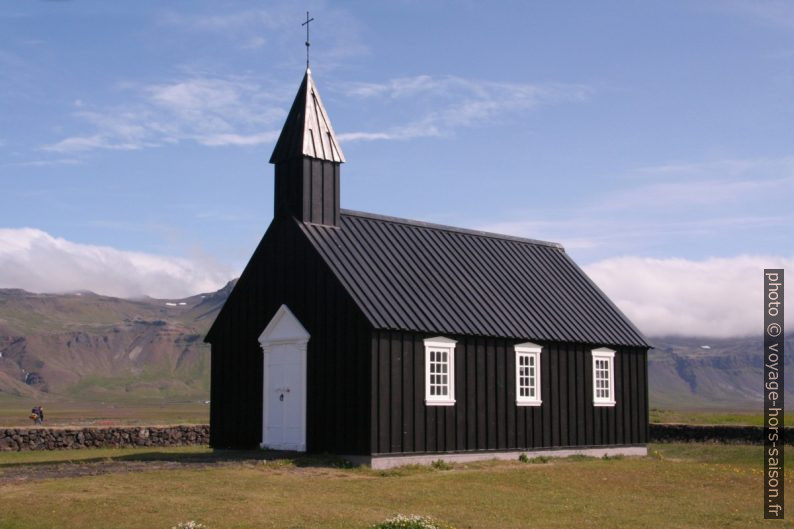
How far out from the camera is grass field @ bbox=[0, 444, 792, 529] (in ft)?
59.6

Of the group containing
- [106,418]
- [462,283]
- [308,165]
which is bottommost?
[106,418]

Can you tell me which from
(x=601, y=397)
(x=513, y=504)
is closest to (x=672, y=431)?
(x=601, y=397)

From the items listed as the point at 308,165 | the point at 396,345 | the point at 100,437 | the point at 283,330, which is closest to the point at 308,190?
the point at 308,165

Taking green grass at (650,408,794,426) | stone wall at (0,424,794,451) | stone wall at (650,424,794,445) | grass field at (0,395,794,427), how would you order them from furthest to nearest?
grass field at (0,395,794,427)
green grass at (650,408,794,426)
stone wall at (650,424,794,445)
stone wall at (0,424,794,451)

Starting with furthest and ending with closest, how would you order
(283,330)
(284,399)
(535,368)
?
(535,368)
(283,330)
(284,399)

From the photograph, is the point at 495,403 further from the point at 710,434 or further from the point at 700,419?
the point at 700,419

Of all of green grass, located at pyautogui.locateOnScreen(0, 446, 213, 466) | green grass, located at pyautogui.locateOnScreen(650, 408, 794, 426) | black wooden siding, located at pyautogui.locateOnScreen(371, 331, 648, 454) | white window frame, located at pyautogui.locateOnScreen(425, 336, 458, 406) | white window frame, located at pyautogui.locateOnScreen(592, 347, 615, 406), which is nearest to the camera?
black wooden siding, located at pyautogui.locateOnScreen(371, 331, 648, 454)

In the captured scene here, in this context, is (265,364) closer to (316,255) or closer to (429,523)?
(316,255)

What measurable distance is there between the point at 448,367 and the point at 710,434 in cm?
1673

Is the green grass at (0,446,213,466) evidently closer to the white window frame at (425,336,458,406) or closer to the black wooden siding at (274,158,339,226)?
the white window frame at (425,336,458,406)

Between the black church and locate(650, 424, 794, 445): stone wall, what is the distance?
280 inches

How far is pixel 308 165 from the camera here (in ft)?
97.0

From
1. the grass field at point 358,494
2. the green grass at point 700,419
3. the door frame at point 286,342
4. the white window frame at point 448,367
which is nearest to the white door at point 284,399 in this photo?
the door frame at point 286,342

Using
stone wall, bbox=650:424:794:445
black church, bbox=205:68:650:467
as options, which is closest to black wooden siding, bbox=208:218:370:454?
black church, bbox=205:68:650:467
